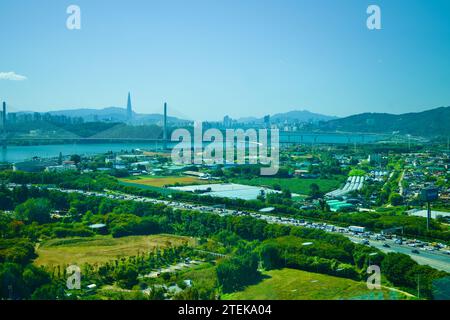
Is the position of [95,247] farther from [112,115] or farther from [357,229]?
[112,115]

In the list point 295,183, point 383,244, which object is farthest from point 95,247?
point 295,183

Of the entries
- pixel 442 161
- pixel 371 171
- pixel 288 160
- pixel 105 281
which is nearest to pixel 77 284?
pixel 105 281

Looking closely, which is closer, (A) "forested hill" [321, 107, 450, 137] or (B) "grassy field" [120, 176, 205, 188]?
(B) "grassy field" [120, 176, 205, 188]

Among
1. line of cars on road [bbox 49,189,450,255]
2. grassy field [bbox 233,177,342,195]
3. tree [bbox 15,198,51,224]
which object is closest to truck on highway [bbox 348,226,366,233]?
line of cars on road [bbox 49,189,450,255]

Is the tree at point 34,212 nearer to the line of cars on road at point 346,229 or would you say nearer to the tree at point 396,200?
the line of cars on road at point 346,229

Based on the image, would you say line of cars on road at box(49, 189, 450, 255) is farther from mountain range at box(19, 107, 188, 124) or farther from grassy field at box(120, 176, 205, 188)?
mountain range at box(19, 107, 188, 124)
